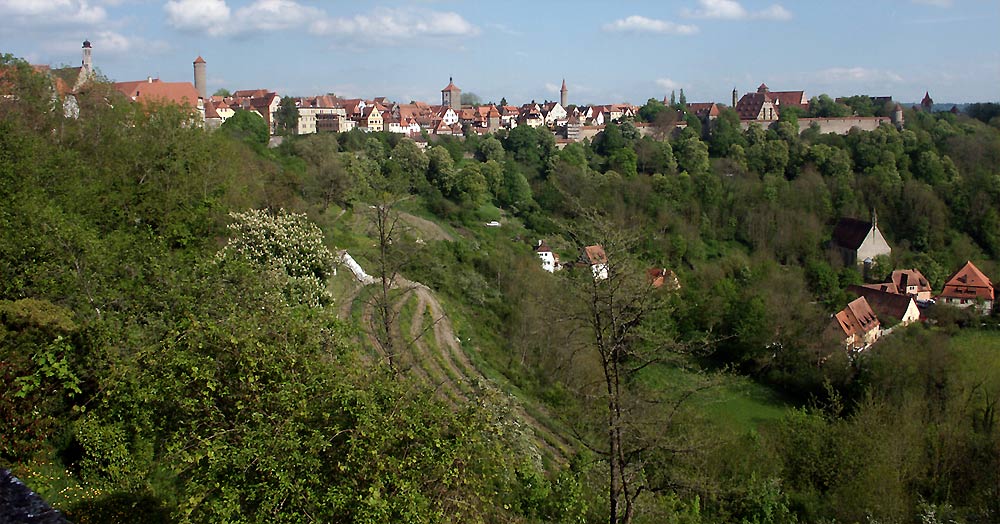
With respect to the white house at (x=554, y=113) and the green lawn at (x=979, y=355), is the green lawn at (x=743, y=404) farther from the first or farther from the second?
the white house at (x=554, y=113)

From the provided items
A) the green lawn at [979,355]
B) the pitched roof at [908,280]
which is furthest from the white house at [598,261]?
the pitched roof at [908,280]

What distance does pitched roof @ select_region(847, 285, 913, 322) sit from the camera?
2597 cm

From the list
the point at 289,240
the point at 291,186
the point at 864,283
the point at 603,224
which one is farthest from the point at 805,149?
the point at 603,224

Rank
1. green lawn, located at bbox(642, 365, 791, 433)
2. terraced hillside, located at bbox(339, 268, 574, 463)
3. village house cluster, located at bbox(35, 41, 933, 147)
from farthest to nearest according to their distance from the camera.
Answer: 1. village house cluster, located at bbox(35, 41, 933, 147)
2. green lawn, located at bbox(642, 365, 791, 433)
3. terraced hillside, located at bbox(339, 268, 574, 463)

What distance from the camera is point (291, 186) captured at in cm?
1948

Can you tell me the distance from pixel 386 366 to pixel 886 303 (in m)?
25.1

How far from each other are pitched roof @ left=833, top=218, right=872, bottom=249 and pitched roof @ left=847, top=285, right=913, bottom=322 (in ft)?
20.6

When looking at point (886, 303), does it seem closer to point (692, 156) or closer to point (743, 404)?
point (743, 404)

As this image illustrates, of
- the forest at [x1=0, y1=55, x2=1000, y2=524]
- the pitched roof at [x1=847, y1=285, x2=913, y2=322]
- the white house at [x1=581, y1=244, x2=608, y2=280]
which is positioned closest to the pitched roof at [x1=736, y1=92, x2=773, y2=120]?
the forest at [x1=0, y1=55, x2=1000, y2=524]

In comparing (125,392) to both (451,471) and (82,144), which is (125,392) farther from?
(82,144)

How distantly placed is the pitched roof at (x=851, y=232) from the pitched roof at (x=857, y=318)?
28.3 ft

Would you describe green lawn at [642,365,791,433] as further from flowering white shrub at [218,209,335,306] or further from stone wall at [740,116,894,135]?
stone wall at [740,116,894,135]

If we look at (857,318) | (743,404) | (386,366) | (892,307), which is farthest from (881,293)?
(386,366)

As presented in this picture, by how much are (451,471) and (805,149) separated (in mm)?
42087
